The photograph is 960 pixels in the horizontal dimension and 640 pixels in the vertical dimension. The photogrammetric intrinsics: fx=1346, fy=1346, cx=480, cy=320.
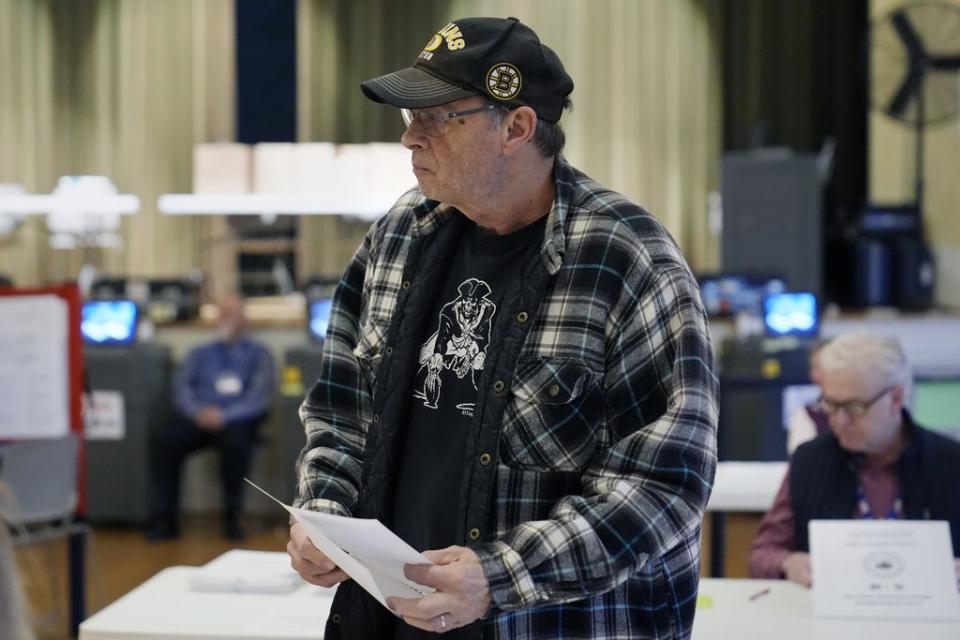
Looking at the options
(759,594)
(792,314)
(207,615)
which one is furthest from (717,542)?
(792,314)

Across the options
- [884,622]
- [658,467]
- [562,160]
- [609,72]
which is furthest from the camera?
[609,72]

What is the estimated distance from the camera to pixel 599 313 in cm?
170

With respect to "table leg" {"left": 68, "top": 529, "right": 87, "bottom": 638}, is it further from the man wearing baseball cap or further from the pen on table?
the man wearing baseball cap

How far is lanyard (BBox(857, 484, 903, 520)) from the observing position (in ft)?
10.2

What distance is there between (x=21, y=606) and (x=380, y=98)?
748 millimetres

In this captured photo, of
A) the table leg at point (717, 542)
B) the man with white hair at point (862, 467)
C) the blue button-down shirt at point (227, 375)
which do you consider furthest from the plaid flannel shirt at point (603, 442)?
the blue button-down shirt at point (227, 375)

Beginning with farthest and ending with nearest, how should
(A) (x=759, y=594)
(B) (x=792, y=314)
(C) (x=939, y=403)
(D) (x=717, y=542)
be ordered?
(B) (x=792, y=314), (C) (x=939, y=403), (D) (x=717, y=542), (A) (x=759, y=594)

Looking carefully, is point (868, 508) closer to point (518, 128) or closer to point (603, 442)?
point (603, 442)

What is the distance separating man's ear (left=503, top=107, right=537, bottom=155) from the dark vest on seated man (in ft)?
5.64

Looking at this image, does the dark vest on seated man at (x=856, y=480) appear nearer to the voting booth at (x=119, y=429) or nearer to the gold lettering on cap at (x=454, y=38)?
the gold lettering on cap at (x=454, y=38)

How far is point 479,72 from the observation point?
170 cm

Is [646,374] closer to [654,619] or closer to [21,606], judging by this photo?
[654,619]

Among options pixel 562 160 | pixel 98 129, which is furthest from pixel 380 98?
pixel 98 129

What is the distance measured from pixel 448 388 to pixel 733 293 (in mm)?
6570
